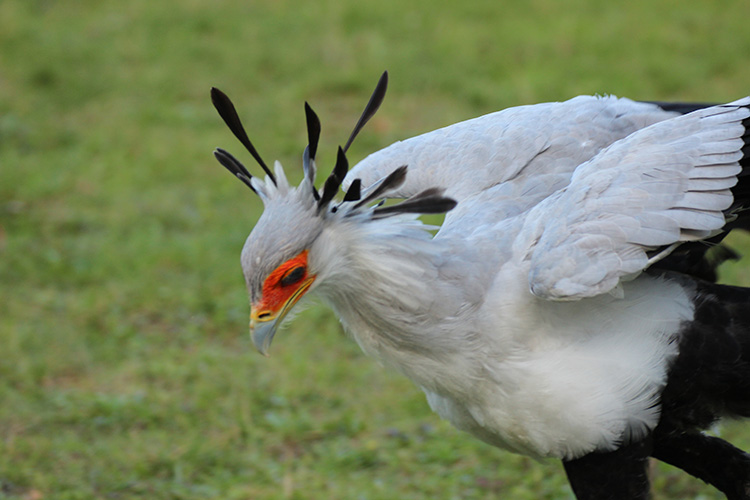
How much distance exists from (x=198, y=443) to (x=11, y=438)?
80 centimetres

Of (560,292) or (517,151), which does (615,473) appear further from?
(517,151)

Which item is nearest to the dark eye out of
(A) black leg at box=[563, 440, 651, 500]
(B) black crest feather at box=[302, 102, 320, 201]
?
(B) black crest feather at box=[302, 102, 320, 201]

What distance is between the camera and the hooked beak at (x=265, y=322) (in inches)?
97.7

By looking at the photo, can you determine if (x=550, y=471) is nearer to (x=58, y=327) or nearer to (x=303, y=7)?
(x=58, y=327)

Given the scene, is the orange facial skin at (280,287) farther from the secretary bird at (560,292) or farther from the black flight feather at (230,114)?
the black flight feather at (230,114)

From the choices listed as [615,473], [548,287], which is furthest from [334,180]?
[615,473]

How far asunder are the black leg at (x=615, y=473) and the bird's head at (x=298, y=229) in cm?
92

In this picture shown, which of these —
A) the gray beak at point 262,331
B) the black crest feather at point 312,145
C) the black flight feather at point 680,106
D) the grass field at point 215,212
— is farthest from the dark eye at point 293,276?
the black flight feather at point 680,106

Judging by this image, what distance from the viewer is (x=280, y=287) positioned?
8.16 ft

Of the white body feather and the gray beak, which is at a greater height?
the gray beak

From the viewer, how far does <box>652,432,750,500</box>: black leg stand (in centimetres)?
296

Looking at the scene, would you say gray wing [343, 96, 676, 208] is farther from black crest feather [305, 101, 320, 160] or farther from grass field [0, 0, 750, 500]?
grass field [0, 0, 750, 500]

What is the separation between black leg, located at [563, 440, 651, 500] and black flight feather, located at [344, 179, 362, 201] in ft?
3.42

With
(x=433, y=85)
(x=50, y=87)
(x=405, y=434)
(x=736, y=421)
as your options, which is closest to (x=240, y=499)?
(x=405, y=434)
